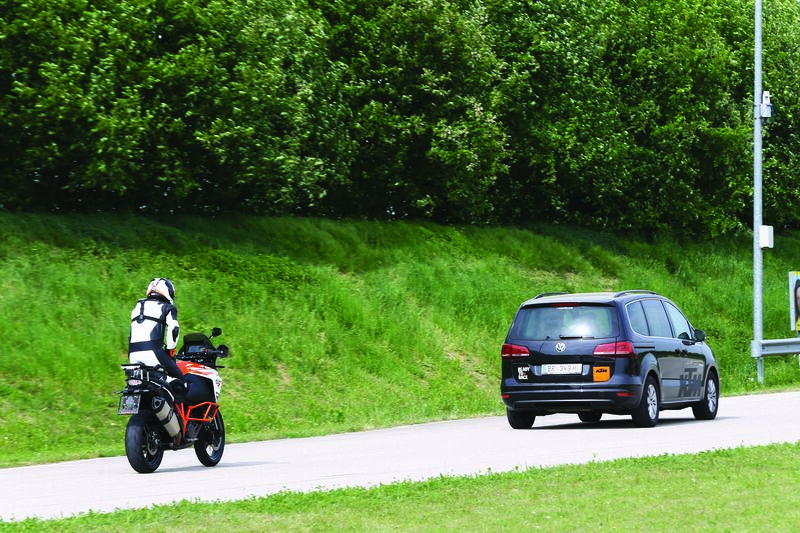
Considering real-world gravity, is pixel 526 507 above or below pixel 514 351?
below

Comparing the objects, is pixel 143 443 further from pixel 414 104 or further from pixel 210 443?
pixel 414 104

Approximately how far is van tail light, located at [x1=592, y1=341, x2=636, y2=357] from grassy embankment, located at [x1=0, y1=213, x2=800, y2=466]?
13.2ft

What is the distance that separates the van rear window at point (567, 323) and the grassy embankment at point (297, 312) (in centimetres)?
311

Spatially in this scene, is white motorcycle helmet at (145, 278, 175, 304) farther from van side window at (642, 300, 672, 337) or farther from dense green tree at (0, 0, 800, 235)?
dense green tree at (0, 0, 800, 235)

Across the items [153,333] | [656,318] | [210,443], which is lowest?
[210,443]

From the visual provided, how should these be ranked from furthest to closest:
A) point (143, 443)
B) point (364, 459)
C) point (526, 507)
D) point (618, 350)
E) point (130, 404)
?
1. point (618, 350)
2. point (364, 459)
3. point (143, 443)
4. point (130, 404)
5. point (526, 507)

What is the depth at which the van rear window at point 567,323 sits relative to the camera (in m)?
17.9

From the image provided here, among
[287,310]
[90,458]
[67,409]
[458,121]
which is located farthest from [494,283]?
[90,458]

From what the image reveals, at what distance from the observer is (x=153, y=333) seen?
1306cm

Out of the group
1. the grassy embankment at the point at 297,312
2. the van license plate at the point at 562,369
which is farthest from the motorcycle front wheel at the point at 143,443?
the van license plate at the point at 562,369

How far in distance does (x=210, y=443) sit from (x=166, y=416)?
109 cm

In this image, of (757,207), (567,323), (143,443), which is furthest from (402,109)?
(143,443)

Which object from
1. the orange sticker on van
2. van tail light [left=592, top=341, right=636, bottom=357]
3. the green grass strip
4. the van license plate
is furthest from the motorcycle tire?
van tail light [left=592, top=341, right=636, bottom=357]

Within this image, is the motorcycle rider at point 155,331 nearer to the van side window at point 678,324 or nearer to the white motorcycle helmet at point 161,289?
the white motorcycle helmet at point 161,289
